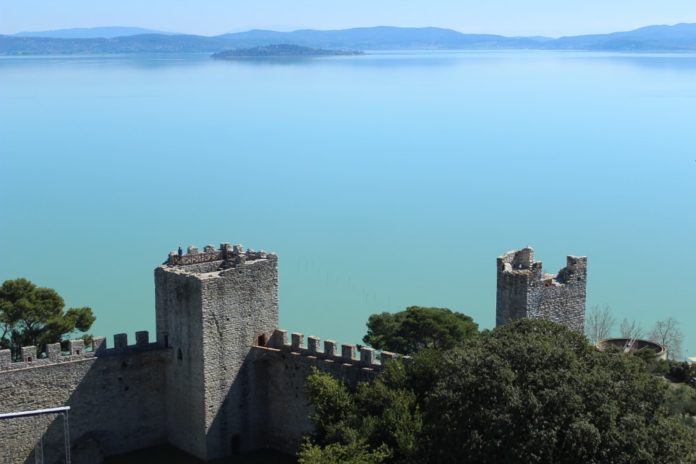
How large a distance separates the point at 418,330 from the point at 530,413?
1233 cm

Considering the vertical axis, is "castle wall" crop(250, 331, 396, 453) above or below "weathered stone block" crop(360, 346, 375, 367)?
below

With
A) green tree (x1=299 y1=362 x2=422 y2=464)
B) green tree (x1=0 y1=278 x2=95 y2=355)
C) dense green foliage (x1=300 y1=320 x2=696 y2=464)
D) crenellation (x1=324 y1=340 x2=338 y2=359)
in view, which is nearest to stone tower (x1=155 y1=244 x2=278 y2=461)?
crenellation (x1=324 y1=340 x2=338 y2=359)

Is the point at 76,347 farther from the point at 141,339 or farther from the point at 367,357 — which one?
the point at 367,357

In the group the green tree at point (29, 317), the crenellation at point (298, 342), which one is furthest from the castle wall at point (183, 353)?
the green tree at point (29, 317)

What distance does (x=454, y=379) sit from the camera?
1725cm

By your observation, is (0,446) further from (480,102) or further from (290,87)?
(290,87)

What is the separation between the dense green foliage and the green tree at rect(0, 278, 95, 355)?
1054 cm

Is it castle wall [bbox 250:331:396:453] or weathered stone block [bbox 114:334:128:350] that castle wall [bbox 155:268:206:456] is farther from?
castle wall [bbox 250:331:396:453]

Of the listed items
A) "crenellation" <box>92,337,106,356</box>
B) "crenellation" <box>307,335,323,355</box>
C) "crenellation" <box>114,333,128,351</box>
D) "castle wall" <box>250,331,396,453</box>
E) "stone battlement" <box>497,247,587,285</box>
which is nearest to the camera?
"stone battlement" <box>497,247,587,285</box>

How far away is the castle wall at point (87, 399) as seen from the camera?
22.4 metres

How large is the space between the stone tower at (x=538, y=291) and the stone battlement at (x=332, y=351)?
2.38 metres

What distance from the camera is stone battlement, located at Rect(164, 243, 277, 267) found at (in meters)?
24.1

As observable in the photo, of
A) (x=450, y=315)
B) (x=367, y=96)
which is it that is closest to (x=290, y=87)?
(x=367, y=96)

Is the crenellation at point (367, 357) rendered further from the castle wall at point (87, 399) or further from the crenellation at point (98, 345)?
the crenellation at point (98, 345)
